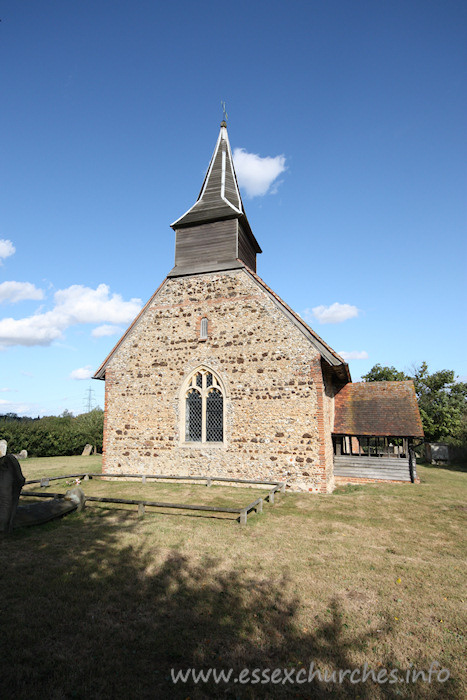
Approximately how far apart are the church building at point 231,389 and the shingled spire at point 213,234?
0.05 metres

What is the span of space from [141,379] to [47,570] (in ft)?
34.8

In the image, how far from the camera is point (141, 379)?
16.4 meters

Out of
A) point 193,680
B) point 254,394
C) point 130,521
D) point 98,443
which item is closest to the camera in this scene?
point 193,680

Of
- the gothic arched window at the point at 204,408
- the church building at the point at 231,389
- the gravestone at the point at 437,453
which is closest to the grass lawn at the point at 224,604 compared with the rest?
the church building at the point at 231,389

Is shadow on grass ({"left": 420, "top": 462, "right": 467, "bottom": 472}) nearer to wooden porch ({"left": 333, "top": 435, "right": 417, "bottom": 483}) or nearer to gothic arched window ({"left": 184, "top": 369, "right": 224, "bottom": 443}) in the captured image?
wooden porch ({"left": 333, "top": 435, "right": 417, "bottom": 483})

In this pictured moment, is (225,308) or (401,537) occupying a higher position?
(225,308)

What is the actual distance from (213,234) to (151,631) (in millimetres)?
15102

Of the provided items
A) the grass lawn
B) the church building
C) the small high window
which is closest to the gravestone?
the church building

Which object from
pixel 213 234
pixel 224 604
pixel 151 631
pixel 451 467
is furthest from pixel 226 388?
pixel 451 467

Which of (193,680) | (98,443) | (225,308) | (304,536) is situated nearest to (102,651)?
(193,680)

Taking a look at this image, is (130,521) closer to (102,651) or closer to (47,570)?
(47,570)

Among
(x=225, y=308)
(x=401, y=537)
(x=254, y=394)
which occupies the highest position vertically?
(x=225, y=308)

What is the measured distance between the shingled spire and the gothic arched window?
4.79 meters

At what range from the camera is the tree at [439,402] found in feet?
98.9
